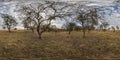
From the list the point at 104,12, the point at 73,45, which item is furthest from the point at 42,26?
the point at 104,12

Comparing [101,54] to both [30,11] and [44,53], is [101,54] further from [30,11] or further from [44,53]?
[30,11]

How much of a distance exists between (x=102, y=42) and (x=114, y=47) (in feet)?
14.7

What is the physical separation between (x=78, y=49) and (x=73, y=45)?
9.50ft

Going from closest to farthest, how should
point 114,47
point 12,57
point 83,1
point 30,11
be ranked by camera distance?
point 12,57, point 114,47, point 30,11, point 83,1

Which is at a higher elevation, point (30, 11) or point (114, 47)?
point (30, 11)

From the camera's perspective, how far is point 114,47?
50.7m

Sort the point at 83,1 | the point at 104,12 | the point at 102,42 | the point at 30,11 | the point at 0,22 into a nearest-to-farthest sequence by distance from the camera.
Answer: the point at 102,42 → the point at 30,11 → the point at 0,22 → the point at 104,12 → the point at 83,1

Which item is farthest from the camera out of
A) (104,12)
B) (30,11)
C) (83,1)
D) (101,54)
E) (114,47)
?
(83,1)

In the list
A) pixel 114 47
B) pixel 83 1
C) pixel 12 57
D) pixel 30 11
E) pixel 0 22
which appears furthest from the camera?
pixel 83 1

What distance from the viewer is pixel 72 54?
46.3 meters

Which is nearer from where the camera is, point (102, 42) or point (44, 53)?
point (44, 53)

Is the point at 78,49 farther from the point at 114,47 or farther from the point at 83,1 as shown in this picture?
the point at 83,1

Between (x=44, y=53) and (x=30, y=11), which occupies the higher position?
(x=30, y=11)

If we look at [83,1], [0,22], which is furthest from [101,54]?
[83,1]
